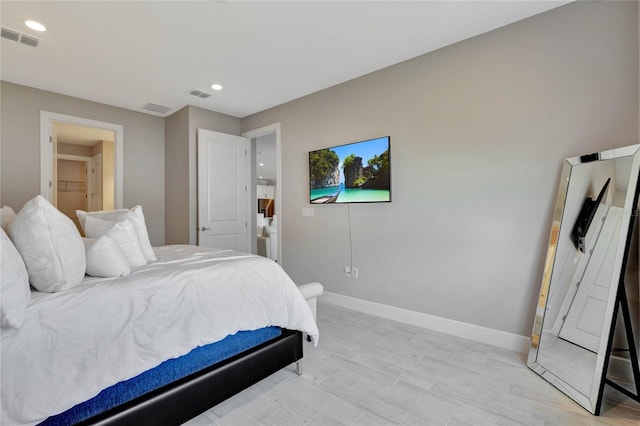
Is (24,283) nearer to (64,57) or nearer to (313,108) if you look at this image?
(64,57)

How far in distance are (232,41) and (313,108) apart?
1.44 meters

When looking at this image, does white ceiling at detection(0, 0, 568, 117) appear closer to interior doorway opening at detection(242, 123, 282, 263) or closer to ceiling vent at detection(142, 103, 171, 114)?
ceiling vent at detection(142, 103, 171, 114)

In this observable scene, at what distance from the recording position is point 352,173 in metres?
3.54

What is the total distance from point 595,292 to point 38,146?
571 cm

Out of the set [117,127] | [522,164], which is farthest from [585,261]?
[117,127]

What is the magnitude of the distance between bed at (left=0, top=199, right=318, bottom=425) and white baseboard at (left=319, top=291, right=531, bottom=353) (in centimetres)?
143

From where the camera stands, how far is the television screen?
3271 mm

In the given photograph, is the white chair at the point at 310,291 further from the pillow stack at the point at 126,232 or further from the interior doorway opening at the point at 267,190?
the interior doorway opening at the point at 267,190

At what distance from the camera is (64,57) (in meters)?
3.00

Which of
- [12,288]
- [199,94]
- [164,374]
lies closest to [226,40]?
[199,94]

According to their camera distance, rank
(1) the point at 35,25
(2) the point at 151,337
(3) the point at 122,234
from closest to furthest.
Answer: (2) the point at 151,337, (3) the point at 122,234, (1) the point at 35,25

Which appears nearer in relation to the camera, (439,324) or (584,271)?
(584,271)

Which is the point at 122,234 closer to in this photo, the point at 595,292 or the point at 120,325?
the point at 120,325

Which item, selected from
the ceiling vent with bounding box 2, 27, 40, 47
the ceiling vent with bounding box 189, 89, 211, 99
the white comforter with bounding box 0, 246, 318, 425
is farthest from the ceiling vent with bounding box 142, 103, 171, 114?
the white comforter with bounding box 0, 246, 318, 425
